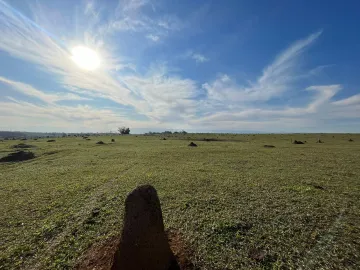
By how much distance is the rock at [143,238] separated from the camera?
4.23 m

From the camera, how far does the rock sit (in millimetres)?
4227

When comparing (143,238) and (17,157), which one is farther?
(17,157)

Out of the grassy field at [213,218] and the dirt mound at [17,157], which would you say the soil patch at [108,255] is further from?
the dirt mound at [17,157]

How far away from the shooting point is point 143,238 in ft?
14.4

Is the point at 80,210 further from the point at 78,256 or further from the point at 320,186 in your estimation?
the point at 320,186

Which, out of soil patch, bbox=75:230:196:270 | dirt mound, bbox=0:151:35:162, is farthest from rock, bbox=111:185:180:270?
dirt mound, bbox=0:151:35:162

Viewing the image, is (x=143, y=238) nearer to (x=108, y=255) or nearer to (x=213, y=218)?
(x=108, y=255)

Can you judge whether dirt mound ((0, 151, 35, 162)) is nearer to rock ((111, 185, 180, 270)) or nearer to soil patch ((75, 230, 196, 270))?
soil patch ((75, 230, 196, 270))

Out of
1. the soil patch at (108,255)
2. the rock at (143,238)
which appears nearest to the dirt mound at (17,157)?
the soil patch at (108,255)

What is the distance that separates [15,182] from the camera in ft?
42.5

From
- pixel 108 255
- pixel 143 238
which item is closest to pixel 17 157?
pixel 108 255

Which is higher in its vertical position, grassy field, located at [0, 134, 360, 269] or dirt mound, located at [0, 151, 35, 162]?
dirt mound, located at [0, 151, 35, 162]

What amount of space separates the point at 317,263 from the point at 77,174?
14.7 meters

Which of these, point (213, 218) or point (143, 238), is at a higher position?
point (143, 238)
